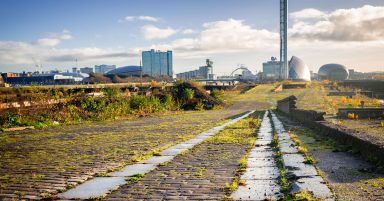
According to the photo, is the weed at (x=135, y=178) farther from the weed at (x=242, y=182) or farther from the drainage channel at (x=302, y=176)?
the drainage channel at (x=302, y=176)

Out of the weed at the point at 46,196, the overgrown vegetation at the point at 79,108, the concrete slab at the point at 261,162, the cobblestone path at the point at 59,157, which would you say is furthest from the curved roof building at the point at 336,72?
the weed at the point at 46,196

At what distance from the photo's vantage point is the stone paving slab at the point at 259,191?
4574 millimetres

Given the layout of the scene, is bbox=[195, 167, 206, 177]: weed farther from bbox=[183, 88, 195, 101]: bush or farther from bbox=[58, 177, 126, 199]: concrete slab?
bbox=[183, 88, 195, 101]: bush

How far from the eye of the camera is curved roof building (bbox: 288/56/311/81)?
490ft

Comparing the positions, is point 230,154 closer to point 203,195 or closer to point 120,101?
point 203,195

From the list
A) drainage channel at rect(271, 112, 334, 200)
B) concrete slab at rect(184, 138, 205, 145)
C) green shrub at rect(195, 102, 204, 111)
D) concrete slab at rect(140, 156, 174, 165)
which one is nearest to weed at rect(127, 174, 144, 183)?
concrete slab at rect(140, 156, 174, 165)

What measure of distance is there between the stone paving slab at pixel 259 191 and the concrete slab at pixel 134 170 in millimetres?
2021

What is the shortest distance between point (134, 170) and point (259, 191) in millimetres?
2568

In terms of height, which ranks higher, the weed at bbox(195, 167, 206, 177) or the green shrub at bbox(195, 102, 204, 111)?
the weed at bbox(195, 167, 206, 177)

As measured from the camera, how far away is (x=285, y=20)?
116562 mm

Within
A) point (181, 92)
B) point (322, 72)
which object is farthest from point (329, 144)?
point (322, 72)

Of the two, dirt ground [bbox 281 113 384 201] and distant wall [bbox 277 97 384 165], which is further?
distant wall [bbox 277 97 384 165]

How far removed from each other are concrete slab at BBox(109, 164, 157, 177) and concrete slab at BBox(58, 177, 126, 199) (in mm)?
288

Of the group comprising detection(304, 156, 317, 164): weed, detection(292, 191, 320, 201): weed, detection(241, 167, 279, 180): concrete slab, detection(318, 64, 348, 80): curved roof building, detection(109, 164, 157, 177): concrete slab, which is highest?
detection(318, 64, 348, 80): curved roof building
